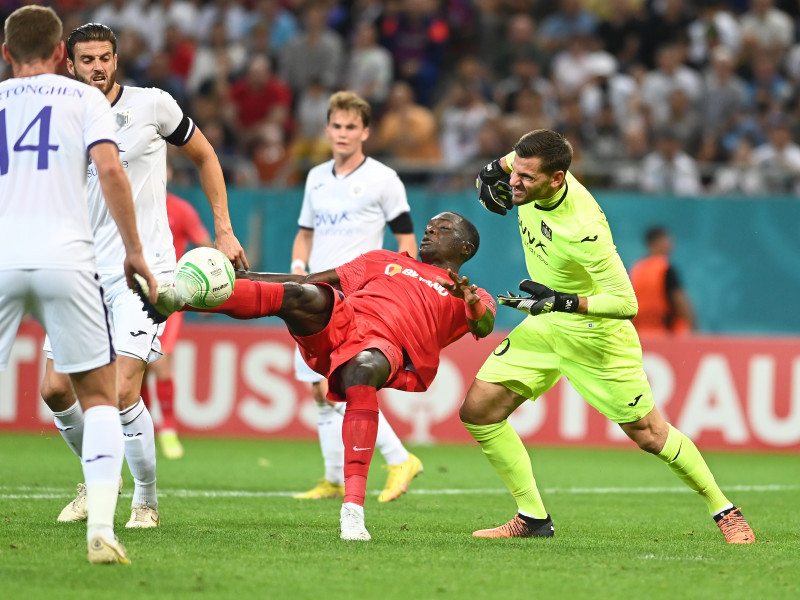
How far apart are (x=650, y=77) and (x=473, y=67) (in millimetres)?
2438

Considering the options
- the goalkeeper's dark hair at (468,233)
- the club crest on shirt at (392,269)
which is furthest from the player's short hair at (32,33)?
the goalkeeper's dark hair at (468,233)

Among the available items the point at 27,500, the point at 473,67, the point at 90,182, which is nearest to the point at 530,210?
the point at 90,182

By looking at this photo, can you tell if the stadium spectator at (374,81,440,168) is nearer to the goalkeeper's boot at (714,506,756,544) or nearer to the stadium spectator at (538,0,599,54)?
the stadium spectator at (538,0,599,54)

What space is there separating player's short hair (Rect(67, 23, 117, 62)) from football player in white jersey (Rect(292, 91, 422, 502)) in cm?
256

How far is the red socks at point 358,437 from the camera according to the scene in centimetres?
632

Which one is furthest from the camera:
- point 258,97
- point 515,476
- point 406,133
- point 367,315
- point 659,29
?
point 659,29

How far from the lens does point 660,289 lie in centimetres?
1440

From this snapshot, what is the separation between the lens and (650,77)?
659 inches

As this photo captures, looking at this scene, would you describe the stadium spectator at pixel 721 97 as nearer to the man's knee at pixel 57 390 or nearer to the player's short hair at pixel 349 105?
the player's short hair at pixel 349 105

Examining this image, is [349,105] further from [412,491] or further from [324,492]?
[412,491]

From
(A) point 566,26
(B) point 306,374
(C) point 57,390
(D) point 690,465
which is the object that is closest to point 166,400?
(B) point 306,374

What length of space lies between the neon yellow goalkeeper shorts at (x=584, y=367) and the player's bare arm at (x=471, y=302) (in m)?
0.29

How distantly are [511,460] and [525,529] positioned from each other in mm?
403

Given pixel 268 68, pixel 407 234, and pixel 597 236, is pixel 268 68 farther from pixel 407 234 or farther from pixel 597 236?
pixel 597 236
